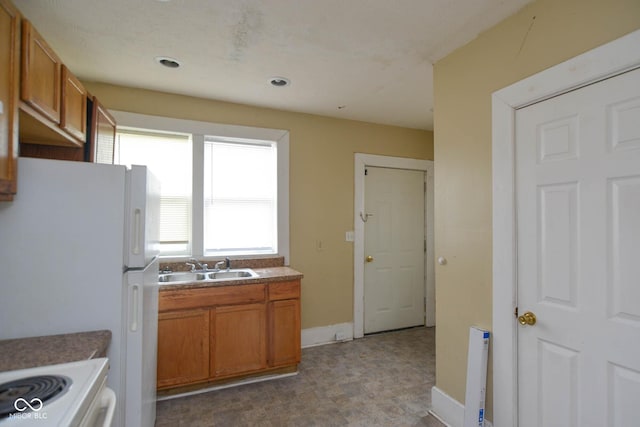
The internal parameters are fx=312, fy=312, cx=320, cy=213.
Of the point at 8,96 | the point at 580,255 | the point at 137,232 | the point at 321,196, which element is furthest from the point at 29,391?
the point at 321,196

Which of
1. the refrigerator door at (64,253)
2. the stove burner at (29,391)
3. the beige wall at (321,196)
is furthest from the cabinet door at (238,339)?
the stove burner at (29,391)

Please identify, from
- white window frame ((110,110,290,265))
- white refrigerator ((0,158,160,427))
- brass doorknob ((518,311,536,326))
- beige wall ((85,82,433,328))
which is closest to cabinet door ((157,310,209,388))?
white window frame ((110,110,290,265))

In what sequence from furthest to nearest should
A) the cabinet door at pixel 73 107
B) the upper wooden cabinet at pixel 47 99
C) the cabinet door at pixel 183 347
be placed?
the cabinet door at pixel 183 347 → the cabinet door at pixel 73 107 → the upper wooden cabinet at pixel 47 99

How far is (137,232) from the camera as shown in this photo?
1593 mm

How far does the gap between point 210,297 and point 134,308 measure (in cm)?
100

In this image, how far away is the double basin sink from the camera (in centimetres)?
277

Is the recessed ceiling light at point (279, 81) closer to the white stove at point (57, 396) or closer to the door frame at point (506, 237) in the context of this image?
the door frame at point (506, 237)

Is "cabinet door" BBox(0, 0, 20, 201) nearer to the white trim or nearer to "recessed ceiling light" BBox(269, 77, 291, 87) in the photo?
"recessed ceiling light" BBox(269, 77, 291, 87)

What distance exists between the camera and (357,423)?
2162mm

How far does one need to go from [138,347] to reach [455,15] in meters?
2.45

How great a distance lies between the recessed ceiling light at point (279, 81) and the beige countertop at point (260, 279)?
1.69 meters

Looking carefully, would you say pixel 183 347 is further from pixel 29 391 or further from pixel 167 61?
pixel 167 61

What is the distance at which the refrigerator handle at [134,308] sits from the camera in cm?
154

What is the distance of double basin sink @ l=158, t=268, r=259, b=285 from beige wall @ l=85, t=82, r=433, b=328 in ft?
1.92
